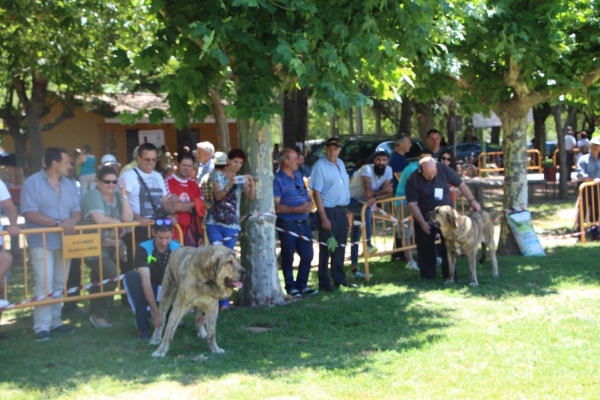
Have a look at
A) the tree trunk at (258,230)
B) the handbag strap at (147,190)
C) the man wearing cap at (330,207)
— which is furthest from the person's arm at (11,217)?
the man wearing cap at (330,207)

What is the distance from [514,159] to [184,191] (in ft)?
20.5

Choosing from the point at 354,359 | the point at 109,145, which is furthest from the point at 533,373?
the point at 109,145

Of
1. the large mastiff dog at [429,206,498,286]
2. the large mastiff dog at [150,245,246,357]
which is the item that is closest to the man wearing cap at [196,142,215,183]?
the large mastiff dog at [429,206,498,286]

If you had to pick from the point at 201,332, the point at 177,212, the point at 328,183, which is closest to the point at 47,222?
the point at 177,212

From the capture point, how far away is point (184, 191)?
9430 mm

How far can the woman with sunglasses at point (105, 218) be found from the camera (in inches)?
345

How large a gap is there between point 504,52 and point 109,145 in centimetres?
2406

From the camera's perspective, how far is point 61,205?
8.55 meters

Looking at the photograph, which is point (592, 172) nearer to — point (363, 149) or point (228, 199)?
point (363, 149)

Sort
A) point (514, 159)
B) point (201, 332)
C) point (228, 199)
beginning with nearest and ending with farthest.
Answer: point (201, 332), point (228, 199), point (514, 159)

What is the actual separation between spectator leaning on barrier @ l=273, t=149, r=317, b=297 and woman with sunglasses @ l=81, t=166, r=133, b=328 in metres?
2.16

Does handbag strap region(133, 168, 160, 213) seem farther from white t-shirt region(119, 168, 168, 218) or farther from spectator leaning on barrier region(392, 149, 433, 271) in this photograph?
spectator leaning on barrier region(392, 149, 433, 271)

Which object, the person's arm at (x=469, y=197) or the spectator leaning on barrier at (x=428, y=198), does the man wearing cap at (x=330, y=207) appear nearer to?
the spectator leaning on barrier at (x=428, y=198)

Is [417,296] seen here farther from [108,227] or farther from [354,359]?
[108,227]
